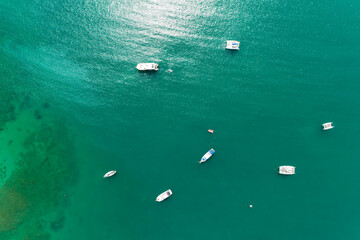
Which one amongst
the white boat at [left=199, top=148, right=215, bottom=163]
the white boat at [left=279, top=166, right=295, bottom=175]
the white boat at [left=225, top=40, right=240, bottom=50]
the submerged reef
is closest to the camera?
the submerged reef

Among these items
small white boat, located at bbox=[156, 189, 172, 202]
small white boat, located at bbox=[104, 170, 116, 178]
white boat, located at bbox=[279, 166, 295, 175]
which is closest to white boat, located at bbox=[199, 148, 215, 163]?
small white boat, located at bbox=[156, 189, 172, 202]

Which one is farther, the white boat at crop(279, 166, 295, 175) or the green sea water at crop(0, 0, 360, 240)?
the green sea water at crop(0, 0, 360, 240)

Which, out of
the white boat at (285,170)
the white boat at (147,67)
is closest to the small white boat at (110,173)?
the white boat at (147,67)

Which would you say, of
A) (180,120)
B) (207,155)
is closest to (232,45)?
(180,120)

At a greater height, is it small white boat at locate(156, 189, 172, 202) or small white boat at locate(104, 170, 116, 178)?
small white boat at locate(104, 170, 116, 178)

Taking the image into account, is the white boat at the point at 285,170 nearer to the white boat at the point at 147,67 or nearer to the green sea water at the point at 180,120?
the green sea water at the point at 180,120

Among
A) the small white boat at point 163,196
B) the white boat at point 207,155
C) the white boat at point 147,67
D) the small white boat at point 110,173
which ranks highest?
the white boat at point 147,67

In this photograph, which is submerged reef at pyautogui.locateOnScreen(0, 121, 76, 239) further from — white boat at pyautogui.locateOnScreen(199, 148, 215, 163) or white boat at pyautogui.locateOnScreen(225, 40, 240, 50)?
white boat at pyautogui.locateOnScreen(225, 40, 240, 50)
